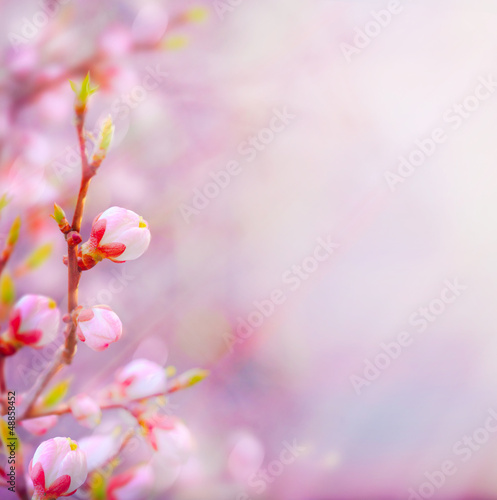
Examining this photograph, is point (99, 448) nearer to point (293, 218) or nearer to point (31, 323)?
point (31, 323)

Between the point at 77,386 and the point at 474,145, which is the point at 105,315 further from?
the point at 474,145

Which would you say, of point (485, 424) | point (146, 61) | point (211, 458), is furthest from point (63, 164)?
point (485, 424)

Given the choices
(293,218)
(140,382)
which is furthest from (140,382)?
(293,218)

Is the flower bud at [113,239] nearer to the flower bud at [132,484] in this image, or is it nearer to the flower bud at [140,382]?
the flower bud at [140,382]

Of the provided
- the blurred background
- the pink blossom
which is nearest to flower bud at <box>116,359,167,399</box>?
the pink blossom

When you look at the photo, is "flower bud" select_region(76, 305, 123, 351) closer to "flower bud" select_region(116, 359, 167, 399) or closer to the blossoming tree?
the blossoming tree
